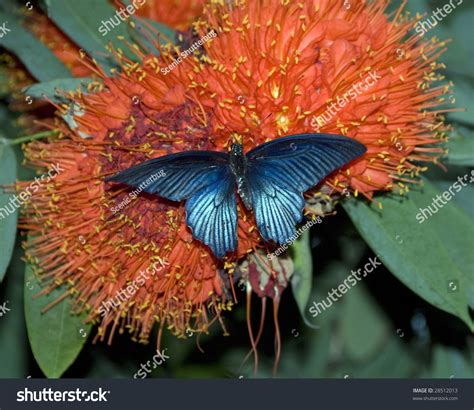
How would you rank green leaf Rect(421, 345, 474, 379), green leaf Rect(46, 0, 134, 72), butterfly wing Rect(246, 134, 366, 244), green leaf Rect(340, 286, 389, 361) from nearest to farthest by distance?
butterfly wing Rect(246, 134, 366, 244) → green leaf Rect(46, 0, 134, 72) → green leaf Rect(421, 345, 474, 379) → green leaf Rect(340, 286, 389, 361)

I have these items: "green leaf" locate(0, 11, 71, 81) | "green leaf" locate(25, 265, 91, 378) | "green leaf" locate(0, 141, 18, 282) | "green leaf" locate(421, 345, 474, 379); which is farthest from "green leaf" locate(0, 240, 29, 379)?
"green leaf" locate(421, 345, 474, 379)

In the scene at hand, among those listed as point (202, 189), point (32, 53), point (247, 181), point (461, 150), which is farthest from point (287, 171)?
point (32, 53)

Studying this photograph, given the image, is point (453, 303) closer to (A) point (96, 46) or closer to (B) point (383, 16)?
(B) point (383, 16)

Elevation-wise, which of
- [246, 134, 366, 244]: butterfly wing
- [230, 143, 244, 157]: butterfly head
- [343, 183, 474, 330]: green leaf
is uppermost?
[230, 143, 244, 157]: butterfly head

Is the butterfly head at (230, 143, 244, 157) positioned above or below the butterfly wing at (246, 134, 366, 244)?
above

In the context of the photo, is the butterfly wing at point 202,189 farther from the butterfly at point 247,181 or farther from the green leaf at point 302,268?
the green leaf at point 302,268

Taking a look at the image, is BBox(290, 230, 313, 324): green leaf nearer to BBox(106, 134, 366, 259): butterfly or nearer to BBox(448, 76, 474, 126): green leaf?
BBox(106, 134, 366, 259): butterfly

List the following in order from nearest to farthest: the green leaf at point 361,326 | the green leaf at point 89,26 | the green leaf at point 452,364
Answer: the green leaf at point 89,26
the green leaf at point 452,364
the green leaf at point 361,326

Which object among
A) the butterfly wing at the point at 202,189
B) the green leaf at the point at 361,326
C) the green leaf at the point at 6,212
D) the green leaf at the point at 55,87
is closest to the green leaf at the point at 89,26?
the green leaf at the point at 55,87
